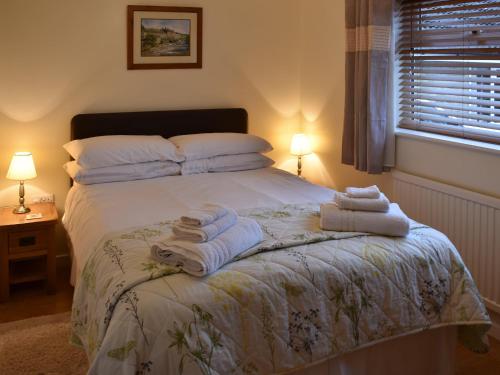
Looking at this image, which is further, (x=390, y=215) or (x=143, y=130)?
(x=143, y=130)

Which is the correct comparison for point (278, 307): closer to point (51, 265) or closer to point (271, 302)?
point (271, 302)

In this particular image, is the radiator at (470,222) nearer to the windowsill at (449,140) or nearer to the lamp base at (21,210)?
the windowsill at (449,140)

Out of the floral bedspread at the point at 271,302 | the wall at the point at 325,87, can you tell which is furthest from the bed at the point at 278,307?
the wall at the point at 325,87

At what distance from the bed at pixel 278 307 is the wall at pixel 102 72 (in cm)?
126

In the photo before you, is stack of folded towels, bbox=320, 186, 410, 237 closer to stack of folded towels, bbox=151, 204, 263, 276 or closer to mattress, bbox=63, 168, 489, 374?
mattress, bbox=63, 168, 489, 374

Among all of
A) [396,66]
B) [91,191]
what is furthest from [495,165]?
[91,191]

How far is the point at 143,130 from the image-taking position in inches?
153

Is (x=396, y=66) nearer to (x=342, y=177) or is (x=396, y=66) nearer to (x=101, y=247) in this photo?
(x=342, y=177)

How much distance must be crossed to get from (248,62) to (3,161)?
1.94 m

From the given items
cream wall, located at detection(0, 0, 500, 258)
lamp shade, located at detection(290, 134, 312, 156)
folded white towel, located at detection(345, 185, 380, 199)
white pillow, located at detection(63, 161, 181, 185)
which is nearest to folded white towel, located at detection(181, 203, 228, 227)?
folded white towel, located at detection(345, 185, 380, 199)

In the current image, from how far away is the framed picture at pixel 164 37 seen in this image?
3826mm

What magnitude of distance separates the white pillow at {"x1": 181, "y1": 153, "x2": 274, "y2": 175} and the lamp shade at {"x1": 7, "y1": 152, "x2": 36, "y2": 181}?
3.12ft

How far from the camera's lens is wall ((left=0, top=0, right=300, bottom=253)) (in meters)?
3.55

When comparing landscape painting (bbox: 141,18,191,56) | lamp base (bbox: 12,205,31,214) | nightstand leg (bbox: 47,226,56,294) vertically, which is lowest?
nightstand leg (bbox: 47,226,56,294)
